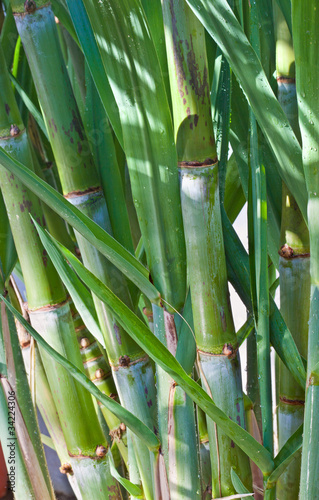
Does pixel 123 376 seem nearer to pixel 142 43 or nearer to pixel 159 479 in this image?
pixel 159 479

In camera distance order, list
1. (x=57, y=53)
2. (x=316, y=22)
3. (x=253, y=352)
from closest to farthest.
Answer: (x=316, y=22), (x=57, y=53), (x=253, y=352)

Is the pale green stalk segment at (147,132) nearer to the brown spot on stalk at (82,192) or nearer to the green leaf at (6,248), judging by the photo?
the brown spot on stalk at (82,192)

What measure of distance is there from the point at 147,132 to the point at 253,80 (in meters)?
0.07

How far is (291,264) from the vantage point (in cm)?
34

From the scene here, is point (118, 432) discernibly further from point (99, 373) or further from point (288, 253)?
point (288, 253)

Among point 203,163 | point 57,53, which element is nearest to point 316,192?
point 203,163

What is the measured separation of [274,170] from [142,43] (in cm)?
12

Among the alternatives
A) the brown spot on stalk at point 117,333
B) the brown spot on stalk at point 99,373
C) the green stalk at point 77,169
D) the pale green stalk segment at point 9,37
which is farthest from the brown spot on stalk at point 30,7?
the brown spot on stalk at point 99,373

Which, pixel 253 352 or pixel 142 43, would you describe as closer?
pixel 142 43

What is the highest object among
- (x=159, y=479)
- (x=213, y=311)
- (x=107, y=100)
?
(x=107, y=100)

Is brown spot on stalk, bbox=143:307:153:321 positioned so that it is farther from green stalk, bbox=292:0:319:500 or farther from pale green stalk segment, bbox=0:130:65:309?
green stalk, bbox=292:0:319:500

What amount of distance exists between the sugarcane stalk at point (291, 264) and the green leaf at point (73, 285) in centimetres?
14

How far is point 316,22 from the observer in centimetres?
20

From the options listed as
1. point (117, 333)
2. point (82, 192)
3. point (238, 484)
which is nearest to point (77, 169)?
point (82, 192)
